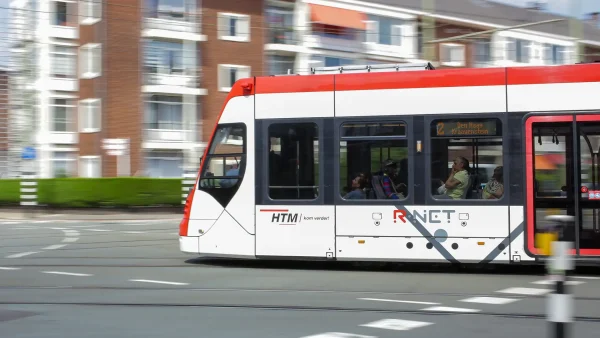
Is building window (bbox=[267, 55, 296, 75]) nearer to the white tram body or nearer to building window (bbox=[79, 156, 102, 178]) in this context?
building window (bbox=[79, 156, 102, 178])

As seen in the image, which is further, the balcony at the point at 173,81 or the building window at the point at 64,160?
the building window at the point at 64,160

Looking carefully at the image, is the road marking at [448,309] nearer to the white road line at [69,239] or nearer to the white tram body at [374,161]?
the white tram body at [374,161]

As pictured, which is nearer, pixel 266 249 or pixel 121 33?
pixel 266 249

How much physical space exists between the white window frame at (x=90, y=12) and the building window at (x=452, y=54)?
2044 centimetres

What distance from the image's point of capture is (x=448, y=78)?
11.4 meters

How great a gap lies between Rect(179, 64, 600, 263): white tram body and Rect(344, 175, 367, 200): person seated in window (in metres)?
0.08

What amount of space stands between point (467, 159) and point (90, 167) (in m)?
35.0

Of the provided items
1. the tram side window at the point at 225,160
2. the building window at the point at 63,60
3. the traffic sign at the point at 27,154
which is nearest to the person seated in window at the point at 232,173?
the tram side window at the point at 225,160

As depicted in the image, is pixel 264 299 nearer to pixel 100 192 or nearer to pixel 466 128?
pixel 466 128

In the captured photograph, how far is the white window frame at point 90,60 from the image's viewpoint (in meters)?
41.9

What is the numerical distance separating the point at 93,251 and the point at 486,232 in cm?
738

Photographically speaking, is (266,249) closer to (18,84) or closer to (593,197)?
(593,197)

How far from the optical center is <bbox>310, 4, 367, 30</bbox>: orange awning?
45.6 meters

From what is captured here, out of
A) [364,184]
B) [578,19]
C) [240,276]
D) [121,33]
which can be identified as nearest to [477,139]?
[364,184]
